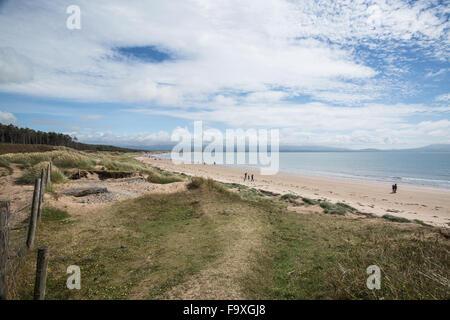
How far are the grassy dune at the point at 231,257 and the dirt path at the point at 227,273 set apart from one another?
23 mm

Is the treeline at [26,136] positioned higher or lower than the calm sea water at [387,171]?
higher

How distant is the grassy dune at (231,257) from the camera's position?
191 inches

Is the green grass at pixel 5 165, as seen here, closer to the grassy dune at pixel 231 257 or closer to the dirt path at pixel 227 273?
the grassy dune at pixel 231 257

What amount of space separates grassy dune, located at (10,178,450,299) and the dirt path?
0.02 m

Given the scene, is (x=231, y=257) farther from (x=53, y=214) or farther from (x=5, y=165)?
(x=5, y=165)

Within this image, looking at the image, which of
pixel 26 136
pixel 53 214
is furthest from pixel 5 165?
pixel 26 136

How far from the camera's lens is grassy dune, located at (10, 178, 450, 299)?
486 centimetres

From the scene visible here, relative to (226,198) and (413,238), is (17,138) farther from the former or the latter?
(413,238)

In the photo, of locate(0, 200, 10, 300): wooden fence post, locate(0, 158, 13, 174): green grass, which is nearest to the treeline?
locate(0, 158, 13, 174): green grass

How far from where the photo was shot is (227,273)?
5652mm

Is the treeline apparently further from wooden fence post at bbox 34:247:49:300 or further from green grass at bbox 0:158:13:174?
wooden fence post at bbox 34:247:49:300

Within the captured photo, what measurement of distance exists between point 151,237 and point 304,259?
5323 millimetres

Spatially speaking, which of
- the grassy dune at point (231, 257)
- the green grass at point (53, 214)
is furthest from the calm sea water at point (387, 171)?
the green grass at point (53, 214)
